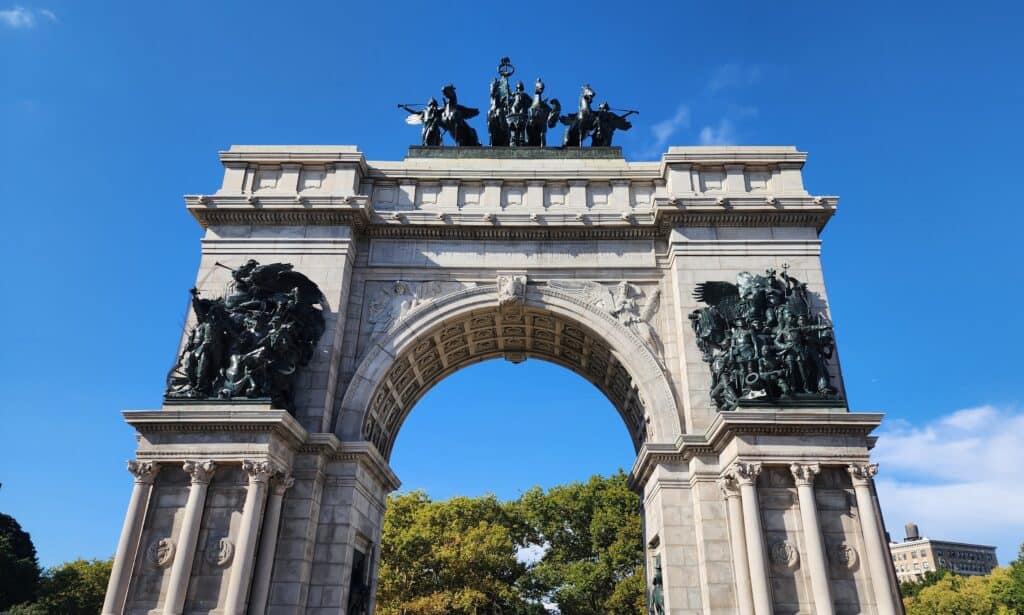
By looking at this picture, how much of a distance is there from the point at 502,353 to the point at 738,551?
1126cm

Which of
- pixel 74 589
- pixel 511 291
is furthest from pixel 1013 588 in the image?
pixel 74 589

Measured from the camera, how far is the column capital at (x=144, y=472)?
17.1 m

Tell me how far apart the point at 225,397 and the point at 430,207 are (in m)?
8.96

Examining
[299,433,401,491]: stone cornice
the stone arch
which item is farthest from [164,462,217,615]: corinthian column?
the stone arch

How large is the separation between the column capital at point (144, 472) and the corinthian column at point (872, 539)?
1736 centimetres

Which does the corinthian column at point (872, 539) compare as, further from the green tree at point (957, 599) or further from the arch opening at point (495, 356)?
the green tree at point (957, 599)

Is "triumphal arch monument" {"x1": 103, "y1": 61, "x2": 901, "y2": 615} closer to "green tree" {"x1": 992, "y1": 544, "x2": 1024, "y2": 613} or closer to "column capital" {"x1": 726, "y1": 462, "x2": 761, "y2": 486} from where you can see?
"column capital" {"x1": 726, "y1": 462, "x2": 761, "y2": 486}

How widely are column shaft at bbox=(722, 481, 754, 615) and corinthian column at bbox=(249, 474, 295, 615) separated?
1136 centimetres

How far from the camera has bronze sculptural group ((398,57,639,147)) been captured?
26.0m

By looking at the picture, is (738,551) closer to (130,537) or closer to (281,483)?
(281,483)

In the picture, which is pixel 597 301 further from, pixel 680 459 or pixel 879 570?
pixel 879 570

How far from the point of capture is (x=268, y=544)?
17.0 m

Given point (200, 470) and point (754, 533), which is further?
point (200, 470)

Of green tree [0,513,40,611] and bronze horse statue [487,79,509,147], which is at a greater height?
bronze horse statue [487,79,509,147]
